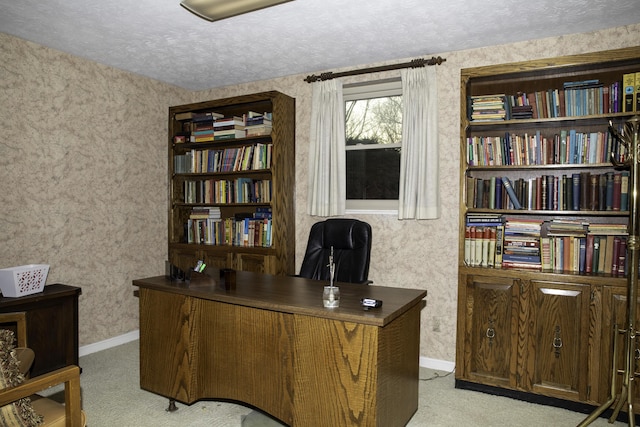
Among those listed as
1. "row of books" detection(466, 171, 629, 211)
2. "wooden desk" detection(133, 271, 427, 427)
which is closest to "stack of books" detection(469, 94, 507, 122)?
"row of books" detection(466, 171, 629, 211)

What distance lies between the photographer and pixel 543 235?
300cm

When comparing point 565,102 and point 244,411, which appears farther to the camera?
point 565,102

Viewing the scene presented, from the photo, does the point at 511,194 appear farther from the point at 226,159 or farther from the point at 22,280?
the point at 22,280

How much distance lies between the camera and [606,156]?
2686mm

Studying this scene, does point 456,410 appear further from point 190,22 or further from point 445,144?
point 190,22

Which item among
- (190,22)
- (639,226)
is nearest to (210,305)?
(190,22)

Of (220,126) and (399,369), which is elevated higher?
(220,126)

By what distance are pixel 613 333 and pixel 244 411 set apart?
7.53 ft

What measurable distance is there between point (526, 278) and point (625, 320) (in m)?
0.57

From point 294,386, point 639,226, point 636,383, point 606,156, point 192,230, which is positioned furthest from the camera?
point 192,230

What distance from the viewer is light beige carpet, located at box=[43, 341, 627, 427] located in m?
→ 2.42

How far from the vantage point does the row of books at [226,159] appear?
3.88m

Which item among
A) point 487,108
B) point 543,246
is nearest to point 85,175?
point 487,108

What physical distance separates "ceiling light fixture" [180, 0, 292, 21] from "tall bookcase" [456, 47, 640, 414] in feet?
4.85
